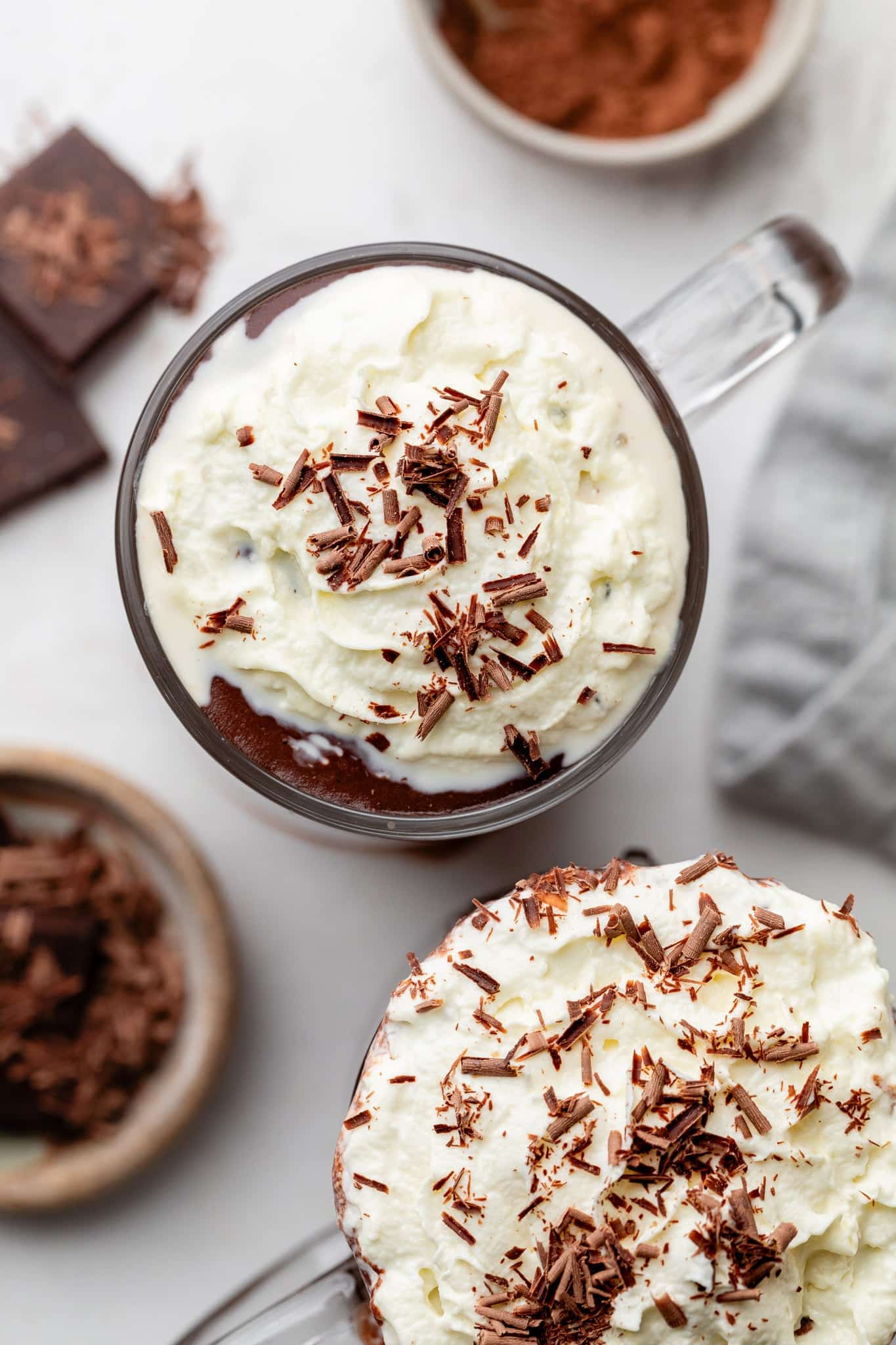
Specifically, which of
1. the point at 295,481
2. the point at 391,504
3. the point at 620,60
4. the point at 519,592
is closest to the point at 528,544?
the point at 519,592

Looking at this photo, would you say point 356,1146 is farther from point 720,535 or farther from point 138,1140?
point 720,535

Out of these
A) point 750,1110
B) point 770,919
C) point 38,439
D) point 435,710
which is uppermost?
point 38,439

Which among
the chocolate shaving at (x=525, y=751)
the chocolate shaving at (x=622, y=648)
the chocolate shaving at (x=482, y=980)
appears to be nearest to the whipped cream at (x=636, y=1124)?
the chocolate shaving at (x=482, y=980)

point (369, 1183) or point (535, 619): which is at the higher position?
point (535, 619)

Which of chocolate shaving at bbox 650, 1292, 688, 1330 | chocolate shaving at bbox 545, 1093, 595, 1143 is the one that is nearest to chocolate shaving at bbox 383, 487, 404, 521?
chocolate shaving at bbox 545, 1093, 595, 1143

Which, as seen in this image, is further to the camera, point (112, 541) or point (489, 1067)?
point (112, 541)

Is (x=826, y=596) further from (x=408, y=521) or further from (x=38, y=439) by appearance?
(x=38, y=439)

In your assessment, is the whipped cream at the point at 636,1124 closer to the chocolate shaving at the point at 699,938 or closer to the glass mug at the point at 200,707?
the chocolate shaving at the point at 699,938
